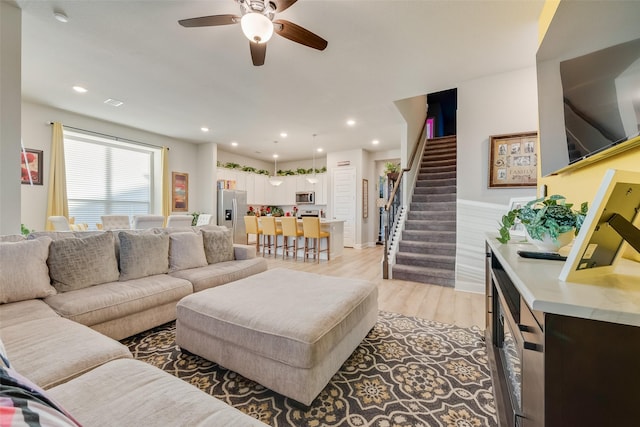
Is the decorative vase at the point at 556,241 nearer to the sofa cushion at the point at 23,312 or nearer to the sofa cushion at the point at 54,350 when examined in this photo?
the sofa cushion at the point at 54,350

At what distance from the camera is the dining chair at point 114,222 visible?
3.81m

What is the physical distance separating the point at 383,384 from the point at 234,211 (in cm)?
595

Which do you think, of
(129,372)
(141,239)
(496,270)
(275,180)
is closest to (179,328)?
(129,372)

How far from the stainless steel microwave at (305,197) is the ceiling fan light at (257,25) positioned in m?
6.19

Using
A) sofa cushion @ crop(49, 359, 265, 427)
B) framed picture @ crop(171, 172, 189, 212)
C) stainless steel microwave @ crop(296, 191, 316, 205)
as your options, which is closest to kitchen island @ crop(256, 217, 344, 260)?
stainless steel microwave @ crop(296, 191, 316, 205)

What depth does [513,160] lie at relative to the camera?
3137 mm

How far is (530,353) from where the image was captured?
2.28 ft

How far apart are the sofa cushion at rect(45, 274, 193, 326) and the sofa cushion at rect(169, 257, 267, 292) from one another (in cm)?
11

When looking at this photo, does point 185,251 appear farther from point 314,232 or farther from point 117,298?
point 314,232

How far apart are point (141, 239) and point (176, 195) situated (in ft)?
13.9

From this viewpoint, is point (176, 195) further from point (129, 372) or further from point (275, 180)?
point (129, 372)

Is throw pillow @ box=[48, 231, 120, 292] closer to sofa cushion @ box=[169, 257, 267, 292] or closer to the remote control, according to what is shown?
sofa cushion @ box=[169, 257, 267, 292]

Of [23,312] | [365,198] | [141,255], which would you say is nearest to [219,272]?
[141,255]

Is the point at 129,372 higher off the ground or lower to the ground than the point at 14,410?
lower
